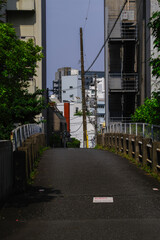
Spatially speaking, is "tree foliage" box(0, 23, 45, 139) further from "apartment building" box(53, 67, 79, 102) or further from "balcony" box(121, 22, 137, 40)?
"apartment building" box(53, 67, 79, 102)

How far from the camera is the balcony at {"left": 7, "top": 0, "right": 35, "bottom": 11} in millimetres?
47125

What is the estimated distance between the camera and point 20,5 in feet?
155

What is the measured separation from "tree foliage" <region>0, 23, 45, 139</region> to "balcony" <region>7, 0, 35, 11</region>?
1664cm

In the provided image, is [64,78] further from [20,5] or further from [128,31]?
[128,31]

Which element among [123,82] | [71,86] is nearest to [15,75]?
[123,82]

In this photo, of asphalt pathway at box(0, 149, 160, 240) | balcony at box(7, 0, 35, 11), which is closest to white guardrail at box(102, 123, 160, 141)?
asphalt pathway at box(0, 149, 160, 240)

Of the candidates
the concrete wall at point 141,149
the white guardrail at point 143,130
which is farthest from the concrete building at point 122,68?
the concrete wall at point 141,149

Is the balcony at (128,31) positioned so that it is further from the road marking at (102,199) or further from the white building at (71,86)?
the white building at (71,86)

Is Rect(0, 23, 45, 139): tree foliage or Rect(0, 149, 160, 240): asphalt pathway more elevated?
Rect(0, 23, 45, 139): tree foliage

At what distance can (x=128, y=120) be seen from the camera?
3978 centimetres

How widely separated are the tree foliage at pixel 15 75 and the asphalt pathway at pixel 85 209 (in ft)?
27.7

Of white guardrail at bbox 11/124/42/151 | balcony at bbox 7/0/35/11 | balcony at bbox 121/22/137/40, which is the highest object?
balcony at bbox 7/0/35/11

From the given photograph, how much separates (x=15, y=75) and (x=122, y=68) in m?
17.1

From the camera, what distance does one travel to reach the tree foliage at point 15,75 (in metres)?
22.8
